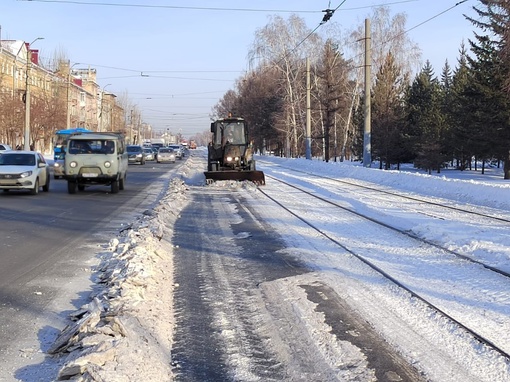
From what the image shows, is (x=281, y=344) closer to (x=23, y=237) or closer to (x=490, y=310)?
(x=490, y=310)

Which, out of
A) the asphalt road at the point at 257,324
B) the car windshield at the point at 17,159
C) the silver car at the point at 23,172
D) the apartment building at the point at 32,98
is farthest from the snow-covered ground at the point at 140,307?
the apartment building at the point at 32,98

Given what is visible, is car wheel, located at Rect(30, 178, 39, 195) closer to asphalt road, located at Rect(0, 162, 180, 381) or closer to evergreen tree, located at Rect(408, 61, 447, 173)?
asphalt road, located at Rect(0, 162, 180, 381)

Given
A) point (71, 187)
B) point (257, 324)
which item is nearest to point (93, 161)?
Result: point (71, 187)

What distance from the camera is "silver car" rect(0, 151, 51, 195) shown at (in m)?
19.9

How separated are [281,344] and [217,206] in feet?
39.0

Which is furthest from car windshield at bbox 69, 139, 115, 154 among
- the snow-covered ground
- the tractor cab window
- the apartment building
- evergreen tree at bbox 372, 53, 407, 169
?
evergreen tree at bbox 372, 53, 407, 169

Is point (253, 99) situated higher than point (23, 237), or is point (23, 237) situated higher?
point (253, 99)

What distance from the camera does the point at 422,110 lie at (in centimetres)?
5372

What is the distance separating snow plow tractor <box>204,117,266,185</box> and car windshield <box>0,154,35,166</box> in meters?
8.05

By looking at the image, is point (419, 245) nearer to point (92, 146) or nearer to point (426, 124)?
point (92, 146)

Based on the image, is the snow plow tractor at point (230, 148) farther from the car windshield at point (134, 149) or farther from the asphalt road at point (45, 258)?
the car windshield at point (134, 149)

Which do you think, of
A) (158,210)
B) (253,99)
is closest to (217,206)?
(158,210)

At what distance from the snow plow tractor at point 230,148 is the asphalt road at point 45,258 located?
7.94 m

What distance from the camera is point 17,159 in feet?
69.2
